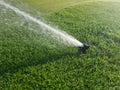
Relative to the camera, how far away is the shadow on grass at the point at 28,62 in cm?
1180

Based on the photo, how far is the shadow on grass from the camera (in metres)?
11.8

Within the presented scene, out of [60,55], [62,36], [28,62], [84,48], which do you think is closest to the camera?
[28,62]

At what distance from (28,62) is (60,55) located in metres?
1.57

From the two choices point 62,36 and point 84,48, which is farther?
point 62,36

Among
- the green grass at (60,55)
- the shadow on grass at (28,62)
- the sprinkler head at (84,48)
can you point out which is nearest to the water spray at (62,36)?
the sprinkler head at (84,48)

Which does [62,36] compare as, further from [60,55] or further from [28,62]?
[28,62]

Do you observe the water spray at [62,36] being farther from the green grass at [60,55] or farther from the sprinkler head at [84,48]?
Answer: the green grass at [60,55]

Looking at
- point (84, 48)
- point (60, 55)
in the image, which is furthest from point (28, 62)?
point (84, 48)

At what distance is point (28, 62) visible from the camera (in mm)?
12328

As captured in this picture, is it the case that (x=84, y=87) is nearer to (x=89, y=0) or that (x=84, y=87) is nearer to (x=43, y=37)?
(x=43, y=37)

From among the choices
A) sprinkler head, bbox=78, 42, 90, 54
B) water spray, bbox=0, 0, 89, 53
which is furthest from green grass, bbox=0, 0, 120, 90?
water spray, bbox=0, 0, 89, 53

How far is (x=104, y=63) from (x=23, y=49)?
376cm

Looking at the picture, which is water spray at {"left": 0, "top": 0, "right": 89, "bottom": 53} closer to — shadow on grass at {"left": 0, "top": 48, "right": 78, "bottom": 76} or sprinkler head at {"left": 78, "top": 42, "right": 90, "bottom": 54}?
sprinkler head at {"left": 78, "top": 42, "right": 90, "bottom": 54}

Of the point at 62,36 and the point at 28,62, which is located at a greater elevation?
the point at 62,36
